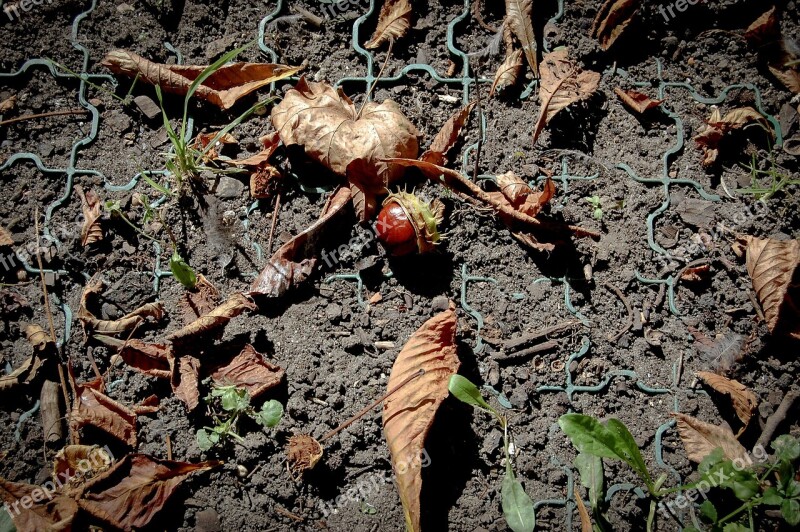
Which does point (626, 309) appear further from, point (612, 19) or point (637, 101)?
point (612, 19)

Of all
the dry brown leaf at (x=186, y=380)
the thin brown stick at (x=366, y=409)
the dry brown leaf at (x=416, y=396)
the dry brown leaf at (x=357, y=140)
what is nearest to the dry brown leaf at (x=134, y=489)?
the dry brown leaf at (x=186, y=380)

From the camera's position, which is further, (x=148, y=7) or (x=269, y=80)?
(x=148, y=7)

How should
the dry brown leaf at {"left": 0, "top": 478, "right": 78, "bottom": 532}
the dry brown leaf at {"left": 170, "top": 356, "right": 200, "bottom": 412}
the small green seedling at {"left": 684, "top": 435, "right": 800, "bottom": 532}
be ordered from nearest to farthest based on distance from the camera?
the small green seedling at {"left": 684, "top": 435, "right": 800, "bottom": 532}
the dry brown leaf at {"left": 0, "top": 478, "right": 78, "bottom": 532}
the dry brown leaf at {"left": 170, "top": 356, "right": 200, "bottom": 412}

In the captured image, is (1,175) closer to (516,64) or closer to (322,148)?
(322,148)

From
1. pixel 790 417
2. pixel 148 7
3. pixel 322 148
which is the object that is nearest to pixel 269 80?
pixel 322 148

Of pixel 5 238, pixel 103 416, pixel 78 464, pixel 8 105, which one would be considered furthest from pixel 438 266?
pixel 8 105

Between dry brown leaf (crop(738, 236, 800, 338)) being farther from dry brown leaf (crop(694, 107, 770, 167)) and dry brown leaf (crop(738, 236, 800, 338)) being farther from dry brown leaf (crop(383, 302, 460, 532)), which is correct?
dry brown leaf (crop(383, 302, 460, 532))

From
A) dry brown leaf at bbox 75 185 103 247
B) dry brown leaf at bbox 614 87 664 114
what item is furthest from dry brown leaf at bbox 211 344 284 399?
dry brown leaf at bbox 614 87 664 114
